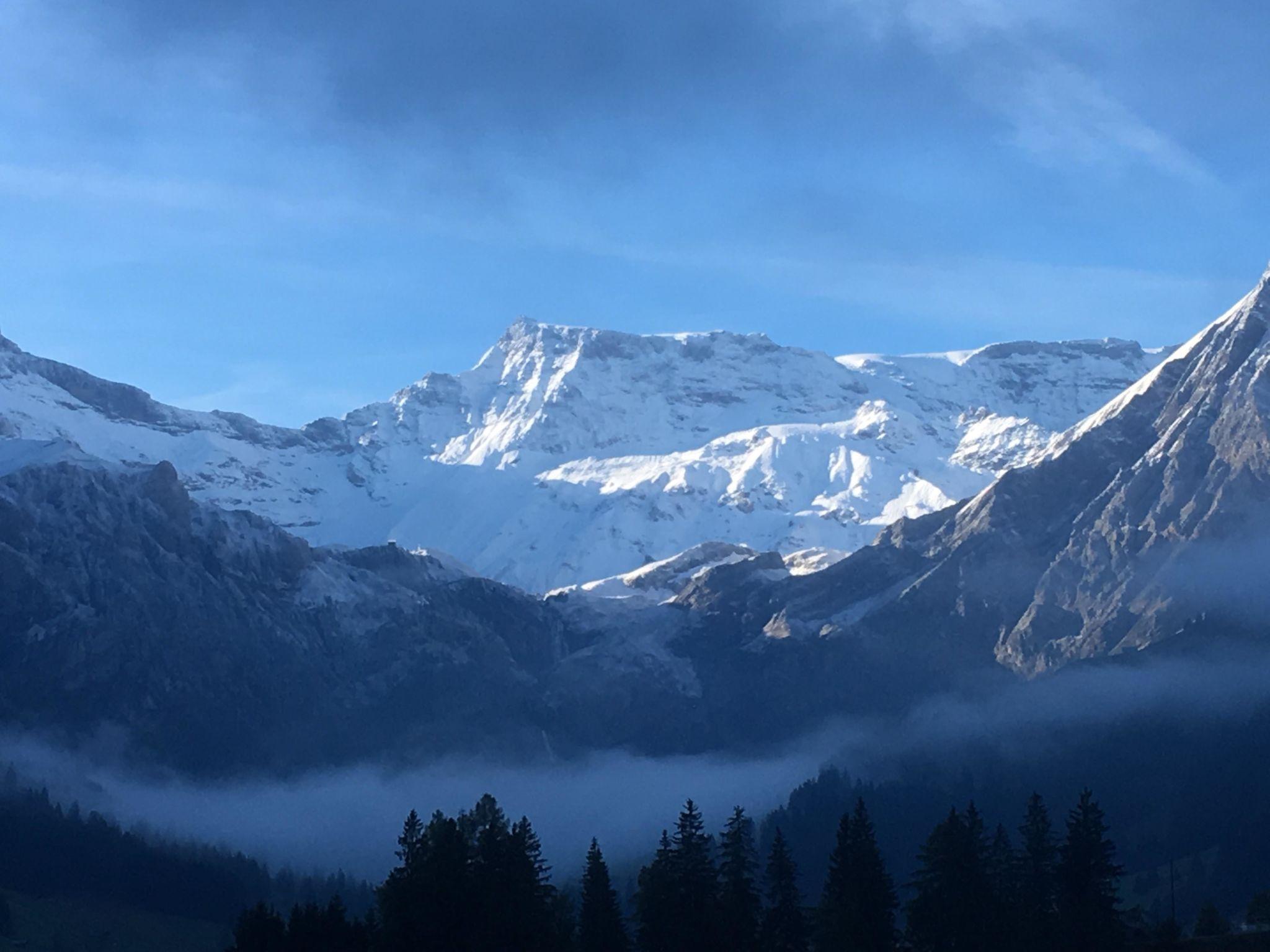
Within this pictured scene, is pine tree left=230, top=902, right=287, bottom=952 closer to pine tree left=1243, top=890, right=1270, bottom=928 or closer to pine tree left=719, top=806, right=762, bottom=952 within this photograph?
pine tree left=719, top=806, right=762, bottom=952

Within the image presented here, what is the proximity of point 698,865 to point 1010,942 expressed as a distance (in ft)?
76.6

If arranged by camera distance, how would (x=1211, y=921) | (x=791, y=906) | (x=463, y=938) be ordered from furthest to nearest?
(x=1211, y=921) < (x=791, y=906) < (x=463, y=938)

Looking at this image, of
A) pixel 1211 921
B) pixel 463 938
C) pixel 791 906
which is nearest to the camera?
pixel 463 938

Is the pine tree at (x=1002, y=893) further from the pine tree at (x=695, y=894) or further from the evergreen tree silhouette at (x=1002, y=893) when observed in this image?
the pine tree at (x=695, y=894)

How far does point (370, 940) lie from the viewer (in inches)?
5285

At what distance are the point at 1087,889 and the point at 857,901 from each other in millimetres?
16520

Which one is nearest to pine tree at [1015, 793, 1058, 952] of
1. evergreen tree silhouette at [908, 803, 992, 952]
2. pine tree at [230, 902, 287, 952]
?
evergreen tree silhouette at [908, 803, 992, 952]

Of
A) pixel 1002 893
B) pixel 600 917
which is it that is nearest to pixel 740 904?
pixel 600 917

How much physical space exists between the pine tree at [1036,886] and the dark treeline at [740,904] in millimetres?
129

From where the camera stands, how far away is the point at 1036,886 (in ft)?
460

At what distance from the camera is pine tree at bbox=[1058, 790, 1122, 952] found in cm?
13538

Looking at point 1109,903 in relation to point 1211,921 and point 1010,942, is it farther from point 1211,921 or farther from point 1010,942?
point 1211,921

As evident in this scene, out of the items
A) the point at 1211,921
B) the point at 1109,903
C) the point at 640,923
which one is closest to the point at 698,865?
the point at 640,923

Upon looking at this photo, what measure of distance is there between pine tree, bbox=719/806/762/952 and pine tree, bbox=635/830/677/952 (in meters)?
3.68
